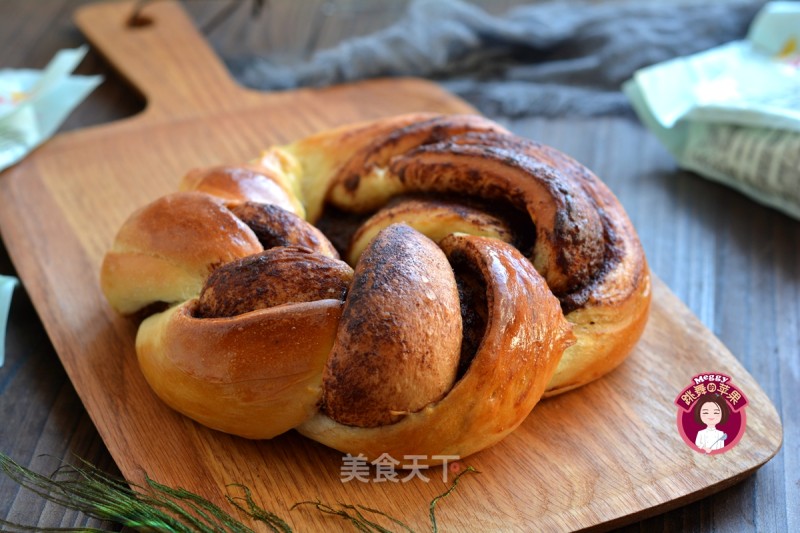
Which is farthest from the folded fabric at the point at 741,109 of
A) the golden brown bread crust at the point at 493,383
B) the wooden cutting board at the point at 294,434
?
the golden brown bread crust at the point at 493,383

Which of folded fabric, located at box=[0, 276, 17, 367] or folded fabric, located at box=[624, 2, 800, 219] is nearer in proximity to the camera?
folded fabric, located at box=[0, 276, 17, 367]

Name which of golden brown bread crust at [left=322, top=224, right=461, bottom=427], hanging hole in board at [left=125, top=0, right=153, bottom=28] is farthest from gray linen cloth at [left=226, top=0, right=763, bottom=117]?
golden brown bread crust at [left=322, top=224, right=461, bottom=427]

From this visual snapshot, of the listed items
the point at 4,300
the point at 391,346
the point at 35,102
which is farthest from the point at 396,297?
the point at 35,102

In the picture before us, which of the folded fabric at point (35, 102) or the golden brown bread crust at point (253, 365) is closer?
the golden brown bread crust at point (253, 365)

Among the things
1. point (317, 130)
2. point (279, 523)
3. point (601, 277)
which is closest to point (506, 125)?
point (317, 130)

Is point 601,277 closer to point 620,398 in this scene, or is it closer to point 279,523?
point 620,398

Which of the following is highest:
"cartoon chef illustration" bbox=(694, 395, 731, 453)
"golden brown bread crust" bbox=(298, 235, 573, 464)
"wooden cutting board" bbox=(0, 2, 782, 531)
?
"golden brown bread crust" bbox=(298, 235, 573, 464)

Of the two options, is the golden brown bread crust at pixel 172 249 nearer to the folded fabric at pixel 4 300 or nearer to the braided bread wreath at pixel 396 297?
the braided bread wreath at pixel 396 297

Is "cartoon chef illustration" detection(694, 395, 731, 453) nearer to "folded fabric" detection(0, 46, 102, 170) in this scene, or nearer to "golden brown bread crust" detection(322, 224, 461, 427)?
"golden brown bread crust" detection(322, 224, 461, 427)
